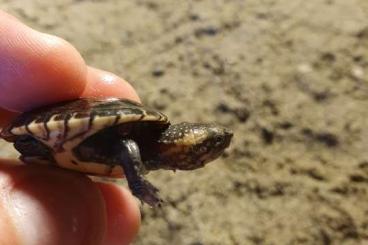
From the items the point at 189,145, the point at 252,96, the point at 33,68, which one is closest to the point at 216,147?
the point at 189,145

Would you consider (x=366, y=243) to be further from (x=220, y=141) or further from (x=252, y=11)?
(x=252, y=11)

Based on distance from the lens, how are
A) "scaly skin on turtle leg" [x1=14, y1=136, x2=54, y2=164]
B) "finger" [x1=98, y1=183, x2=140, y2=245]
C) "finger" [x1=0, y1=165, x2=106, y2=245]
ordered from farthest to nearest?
"finger" [x1=98, y1=183, x2=140, y2=245] < "scaly skin on turtle leg" [x1=14, y1=136, x2=54, y2=164] < "finger" [x1=0, y1=165, x2=106, y2=245]

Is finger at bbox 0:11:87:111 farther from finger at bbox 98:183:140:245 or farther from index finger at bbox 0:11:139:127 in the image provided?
finger at bbox 98:183:140:245

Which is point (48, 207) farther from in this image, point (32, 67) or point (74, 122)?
point (32, 67)

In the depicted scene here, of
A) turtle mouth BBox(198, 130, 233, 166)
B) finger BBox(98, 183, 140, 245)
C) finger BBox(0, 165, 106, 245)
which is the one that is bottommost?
finger BBox(98, 183, 140, 245)

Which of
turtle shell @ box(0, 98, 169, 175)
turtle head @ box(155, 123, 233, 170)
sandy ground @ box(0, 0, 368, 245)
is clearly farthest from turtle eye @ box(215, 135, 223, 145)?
sandy ground @ box(0, 0, 368, 245)

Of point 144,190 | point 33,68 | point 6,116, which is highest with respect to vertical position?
point 33,68

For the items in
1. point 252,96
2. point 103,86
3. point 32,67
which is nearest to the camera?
point 32,67

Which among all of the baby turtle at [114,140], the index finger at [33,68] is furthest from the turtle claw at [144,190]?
the index finger at [33,68]
